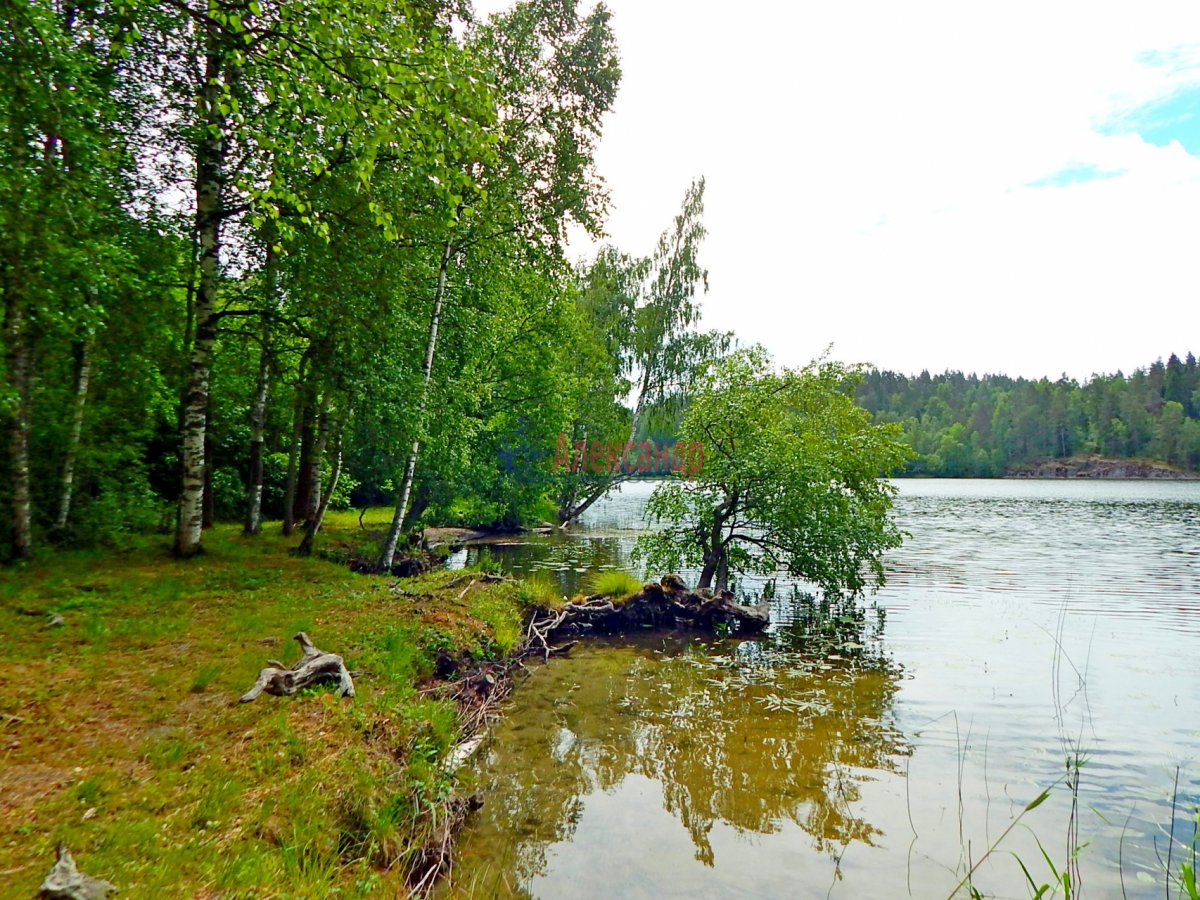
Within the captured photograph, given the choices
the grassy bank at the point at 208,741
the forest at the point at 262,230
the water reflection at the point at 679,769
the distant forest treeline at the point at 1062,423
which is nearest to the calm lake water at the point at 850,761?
the water reflection at the point at 679,769

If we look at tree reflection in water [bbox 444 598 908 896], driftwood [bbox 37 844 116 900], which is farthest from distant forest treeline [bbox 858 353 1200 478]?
driftwood [bbox 37 844 116 900]

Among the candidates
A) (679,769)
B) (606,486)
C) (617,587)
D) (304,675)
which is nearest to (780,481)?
(617,587)

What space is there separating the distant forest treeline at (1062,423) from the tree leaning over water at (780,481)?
10348 cm

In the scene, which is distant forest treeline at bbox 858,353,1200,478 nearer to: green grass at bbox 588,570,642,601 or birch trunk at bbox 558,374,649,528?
birch trunk at bbox 558,374,649,528

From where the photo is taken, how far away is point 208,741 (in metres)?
5.63

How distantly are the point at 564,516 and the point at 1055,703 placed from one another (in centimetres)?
3212

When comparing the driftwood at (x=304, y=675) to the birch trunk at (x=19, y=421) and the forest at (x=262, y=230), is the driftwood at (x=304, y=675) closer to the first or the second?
the forest at (x=262, y=230)

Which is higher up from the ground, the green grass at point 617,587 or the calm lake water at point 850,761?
the green grass at point 617,587

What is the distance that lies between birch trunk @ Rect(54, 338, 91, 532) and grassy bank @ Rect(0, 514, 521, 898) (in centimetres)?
254

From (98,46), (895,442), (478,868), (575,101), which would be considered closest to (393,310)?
(98,46)

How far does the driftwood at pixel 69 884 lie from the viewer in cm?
326

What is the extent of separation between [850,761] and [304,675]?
7103 millimetres

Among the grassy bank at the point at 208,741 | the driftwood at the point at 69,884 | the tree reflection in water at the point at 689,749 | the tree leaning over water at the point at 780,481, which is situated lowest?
the tree reflection in water at the point at 689,749

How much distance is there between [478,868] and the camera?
5648 mm
